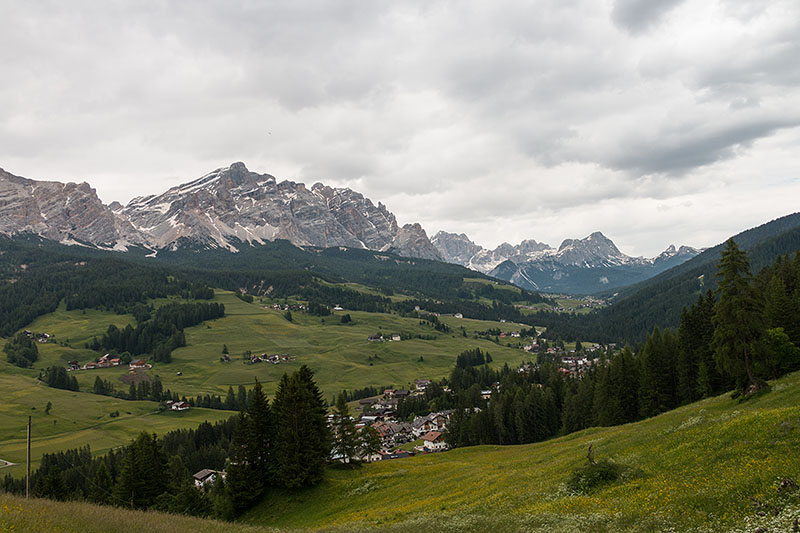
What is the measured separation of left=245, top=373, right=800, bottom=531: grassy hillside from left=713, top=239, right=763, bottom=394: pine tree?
2768mm

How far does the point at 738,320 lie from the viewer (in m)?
42.7

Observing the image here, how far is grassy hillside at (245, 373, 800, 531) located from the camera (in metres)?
19.6

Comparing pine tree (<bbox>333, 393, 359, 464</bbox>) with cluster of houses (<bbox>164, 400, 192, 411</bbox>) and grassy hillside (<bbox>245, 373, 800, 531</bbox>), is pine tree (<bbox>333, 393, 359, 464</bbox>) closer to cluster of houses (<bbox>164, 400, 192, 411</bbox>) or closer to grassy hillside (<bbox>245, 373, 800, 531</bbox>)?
Result: grassy hillside (<bbox>245, 373, 800, 531</bbox>)

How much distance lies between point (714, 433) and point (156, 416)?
170 meters

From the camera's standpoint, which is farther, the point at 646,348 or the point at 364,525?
the point at 646,348

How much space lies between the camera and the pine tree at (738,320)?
42344 millimetres

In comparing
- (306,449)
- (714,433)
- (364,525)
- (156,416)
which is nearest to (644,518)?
(714,433)

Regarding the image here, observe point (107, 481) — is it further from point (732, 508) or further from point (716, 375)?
point (716, 375)

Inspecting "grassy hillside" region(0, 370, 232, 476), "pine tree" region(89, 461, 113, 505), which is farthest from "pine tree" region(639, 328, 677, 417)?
"grassy hillside" region(0, 370, 232, 476)

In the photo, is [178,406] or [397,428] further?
[178,406]

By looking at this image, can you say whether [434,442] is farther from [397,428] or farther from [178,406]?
[178,406]

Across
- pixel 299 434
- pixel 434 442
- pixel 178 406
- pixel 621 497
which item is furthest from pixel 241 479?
pixel 178 406

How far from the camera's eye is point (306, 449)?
174 ft

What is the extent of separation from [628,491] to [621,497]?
101 cm
